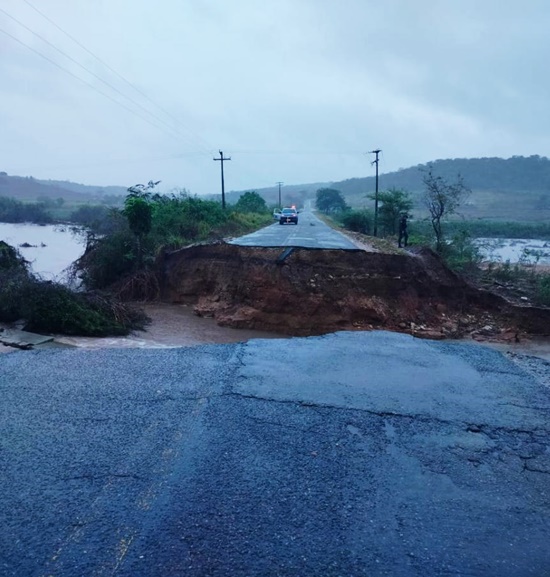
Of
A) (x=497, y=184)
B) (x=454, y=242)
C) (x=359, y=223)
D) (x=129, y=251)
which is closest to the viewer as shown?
(x=129, y=251)

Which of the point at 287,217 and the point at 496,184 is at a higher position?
the point at 496,184

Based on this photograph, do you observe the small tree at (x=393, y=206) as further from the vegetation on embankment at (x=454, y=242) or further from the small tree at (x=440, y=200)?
the small tree at (x=440, y=200)

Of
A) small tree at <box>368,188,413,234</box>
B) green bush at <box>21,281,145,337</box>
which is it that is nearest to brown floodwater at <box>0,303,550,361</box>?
green bush at <box>21,281,145,337</box>

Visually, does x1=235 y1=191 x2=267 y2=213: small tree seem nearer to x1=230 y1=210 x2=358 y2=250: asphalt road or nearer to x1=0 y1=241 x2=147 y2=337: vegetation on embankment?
x1=230 y1=210 x2=358 y2=250: asphalt road

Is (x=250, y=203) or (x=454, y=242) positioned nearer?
(x=454, y=242)

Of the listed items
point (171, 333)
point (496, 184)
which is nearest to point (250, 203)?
point (171, 333)

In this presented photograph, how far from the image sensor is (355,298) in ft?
54.3

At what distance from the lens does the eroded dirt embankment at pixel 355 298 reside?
1579 centimetres

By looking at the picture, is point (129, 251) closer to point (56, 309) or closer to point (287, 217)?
point (56, 309)

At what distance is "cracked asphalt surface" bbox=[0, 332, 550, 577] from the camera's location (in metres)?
3.80

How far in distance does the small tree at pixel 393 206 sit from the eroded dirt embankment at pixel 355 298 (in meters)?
19.3

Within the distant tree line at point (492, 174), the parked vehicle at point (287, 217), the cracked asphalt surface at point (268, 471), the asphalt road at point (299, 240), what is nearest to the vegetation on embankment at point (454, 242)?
the asphalt road at point (299, 240)

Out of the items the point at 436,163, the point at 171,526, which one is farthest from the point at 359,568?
the point at 436,163

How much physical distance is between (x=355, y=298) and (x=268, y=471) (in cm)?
1195
